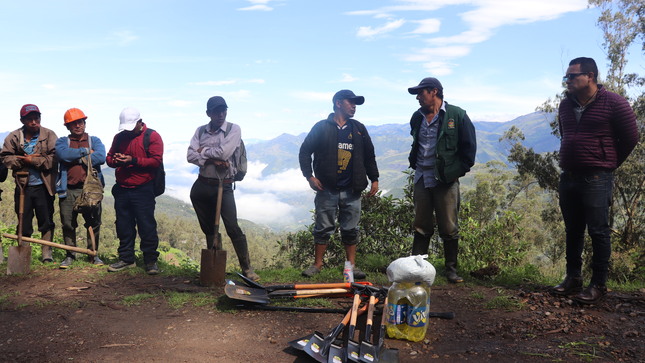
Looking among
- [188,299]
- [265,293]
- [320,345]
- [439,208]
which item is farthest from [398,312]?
[188,299]

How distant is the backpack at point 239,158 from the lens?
6.13 m

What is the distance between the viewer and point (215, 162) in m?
5.96

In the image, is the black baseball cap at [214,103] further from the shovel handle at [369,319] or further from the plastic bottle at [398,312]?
the plastic bottle at [398,312]

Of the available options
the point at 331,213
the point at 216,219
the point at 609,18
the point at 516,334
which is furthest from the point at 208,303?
the point at 609,18

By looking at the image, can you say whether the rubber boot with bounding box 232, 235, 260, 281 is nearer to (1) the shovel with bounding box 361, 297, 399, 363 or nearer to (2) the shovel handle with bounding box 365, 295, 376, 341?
(2) the shovel handle with bounding box 365, 295, 376, 341

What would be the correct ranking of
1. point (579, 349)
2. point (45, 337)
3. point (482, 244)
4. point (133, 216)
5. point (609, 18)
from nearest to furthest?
Result: point (579, 349), point (45, 337), point (133, 216), point (482, 244), point (609, 18)

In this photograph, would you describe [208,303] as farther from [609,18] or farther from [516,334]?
[609,18]

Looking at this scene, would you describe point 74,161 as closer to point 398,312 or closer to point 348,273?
point 348,273

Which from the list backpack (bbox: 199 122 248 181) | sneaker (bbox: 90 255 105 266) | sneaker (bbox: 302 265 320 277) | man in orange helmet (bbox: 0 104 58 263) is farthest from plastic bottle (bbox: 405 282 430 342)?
man in orange helmet (bbox: 0 104 58 263)

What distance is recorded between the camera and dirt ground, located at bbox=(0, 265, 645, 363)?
3.84m

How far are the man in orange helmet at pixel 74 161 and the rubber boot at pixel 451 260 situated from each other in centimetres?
492

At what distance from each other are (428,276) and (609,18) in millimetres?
28270

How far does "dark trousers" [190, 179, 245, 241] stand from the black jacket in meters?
1.06

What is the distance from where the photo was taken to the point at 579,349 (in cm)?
391
